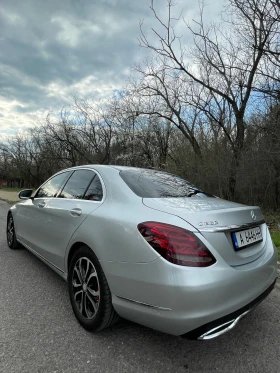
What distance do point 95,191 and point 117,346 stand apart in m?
1.43

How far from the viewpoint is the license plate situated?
2.13 metres

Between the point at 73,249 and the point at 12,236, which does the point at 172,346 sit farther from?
the point at 12,236

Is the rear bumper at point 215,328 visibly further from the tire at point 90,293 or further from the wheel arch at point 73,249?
the wheel arch at point 73,249

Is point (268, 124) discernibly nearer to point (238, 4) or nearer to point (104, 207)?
point (238, 4)

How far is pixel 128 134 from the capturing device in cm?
2352

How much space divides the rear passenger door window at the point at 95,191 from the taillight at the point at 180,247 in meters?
0.92

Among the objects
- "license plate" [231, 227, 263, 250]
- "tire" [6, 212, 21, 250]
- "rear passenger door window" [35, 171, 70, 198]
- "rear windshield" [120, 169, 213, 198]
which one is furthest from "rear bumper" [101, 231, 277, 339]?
"tire" [6, 212, 21, 250]

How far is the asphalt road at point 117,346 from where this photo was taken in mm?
2023

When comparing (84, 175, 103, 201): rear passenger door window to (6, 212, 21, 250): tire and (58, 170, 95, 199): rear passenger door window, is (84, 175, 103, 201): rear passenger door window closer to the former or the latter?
(58, 170, 95, 199): rear passenger door window

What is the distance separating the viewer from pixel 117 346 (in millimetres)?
2266

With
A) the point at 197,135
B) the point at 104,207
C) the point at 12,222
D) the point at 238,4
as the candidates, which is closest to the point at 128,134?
the point at 197,135

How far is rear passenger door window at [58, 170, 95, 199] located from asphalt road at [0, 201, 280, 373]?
1.22 m

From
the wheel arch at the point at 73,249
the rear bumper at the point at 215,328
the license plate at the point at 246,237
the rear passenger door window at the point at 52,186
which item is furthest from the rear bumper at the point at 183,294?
the rear passenger door window at the point at 52,186

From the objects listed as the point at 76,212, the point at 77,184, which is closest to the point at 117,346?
the point at 76,212
